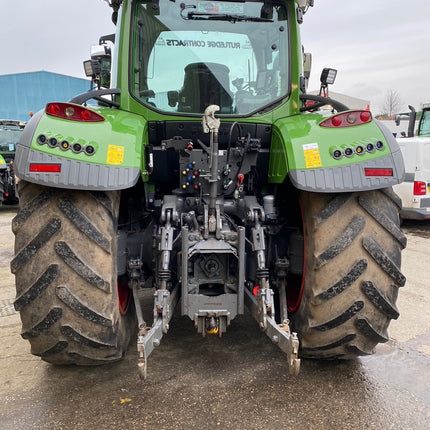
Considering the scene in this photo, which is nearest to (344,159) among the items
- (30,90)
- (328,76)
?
(328,76)

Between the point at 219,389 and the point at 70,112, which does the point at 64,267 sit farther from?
the point at 219,389

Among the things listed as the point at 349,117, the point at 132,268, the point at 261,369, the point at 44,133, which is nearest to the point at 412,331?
the point at 261,369

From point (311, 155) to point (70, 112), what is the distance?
1.42m

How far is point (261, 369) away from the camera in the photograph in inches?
109

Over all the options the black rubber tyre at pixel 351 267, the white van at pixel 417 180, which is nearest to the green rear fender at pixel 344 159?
the black rubber tyre at pixel 351 267

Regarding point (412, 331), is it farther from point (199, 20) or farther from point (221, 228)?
point (199, 20)

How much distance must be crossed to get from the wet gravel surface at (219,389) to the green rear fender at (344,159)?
4.15ft

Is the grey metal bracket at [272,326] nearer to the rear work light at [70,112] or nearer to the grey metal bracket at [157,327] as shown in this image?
the grey metal bracket at [157,327]

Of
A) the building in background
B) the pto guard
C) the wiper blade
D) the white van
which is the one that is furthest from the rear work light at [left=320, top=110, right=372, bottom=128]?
the building in background

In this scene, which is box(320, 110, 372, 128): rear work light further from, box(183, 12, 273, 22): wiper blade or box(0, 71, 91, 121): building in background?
box(0, 71, 91, 121): building in background

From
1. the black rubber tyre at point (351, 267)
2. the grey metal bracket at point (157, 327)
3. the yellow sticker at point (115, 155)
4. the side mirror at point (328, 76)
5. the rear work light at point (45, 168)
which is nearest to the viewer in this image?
the grey metal bracket at point (157, 327)

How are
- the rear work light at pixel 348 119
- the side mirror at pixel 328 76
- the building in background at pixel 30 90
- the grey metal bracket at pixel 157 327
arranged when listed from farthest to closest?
the building in background at pixel 30 90
the side mirror at pixel 328 76
the rear work light at pixel 348 119
the grey metal bracket at pixel 157 327

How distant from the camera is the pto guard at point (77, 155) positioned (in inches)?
84.9

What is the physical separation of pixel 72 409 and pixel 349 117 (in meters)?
2.36
